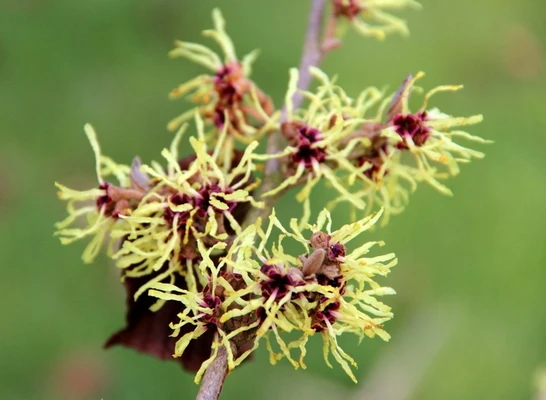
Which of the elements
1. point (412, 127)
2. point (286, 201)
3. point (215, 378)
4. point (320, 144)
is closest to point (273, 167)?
point (320, 144)

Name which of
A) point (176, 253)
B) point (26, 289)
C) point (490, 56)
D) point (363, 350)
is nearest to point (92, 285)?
point (26, 289)

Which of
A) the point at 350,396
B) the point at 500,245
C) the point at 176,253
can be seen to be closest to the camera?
the point at 176,253

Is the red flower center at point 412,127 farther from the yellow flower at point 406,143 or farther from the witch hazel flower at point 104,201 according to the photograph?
the witch hazel flower at point 104,201

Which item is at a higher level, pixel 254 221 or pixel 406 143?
pixel 406 143

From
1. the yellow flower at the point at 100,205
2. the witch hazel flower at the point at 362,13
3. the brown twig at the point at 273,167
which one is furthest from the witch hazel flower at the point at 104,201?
the witch hazel flower at the point at 362,13

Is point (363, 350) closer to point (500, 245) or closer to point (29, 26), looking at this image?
point (500, 245)

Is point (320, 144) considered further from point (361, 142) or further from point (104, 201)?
point (104, 201)

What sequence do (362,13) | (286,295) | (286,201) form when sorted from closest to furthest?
(286,295) → (362,13) → (286,201)
